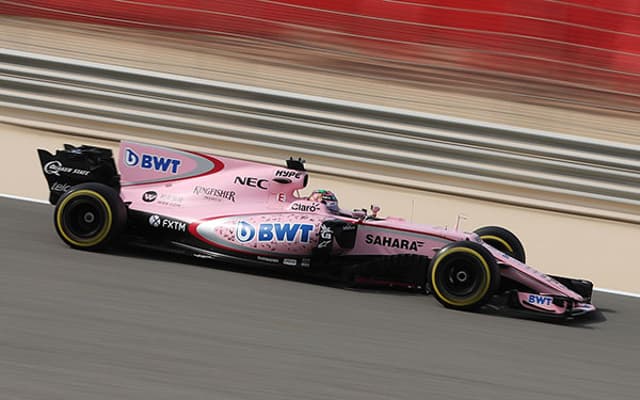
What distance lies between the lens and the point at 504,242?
702 cm

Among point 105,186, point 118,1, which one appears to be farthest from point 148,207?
point 118,1

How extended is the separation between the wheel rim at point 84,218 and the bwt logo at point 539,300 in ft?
9.83

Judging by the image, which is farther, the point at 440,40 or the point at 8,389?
the point at 440,40

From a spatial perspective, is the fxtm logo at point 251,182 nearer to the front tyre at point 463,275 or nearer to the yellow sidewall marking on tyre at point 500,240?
the front tyre at point 463,275

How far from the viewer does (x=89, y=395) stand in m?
3.70

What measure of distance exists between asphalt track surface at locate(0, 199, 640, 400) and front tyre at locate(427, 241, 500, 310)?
0.37 ft

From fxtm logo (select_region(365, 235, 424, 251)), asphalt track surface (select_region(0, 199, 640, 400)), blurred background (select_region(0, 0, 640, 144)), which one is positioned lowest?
asphalt track surface (select_region(0, 199, 640, 400))

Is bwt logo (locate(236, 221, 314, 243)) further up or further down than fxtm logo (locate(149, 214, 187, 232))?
further up

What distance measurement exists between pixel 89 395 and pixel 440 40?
628 cm

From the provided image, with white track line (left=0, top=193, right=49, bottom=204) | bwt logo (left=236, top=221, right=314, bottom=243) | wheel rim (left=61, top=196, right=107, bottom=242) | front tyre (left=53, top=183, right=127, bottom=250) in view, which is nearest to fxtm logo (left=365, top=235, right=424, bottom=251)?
bwt logo (left=236, top=221, right=314, bottom=243)

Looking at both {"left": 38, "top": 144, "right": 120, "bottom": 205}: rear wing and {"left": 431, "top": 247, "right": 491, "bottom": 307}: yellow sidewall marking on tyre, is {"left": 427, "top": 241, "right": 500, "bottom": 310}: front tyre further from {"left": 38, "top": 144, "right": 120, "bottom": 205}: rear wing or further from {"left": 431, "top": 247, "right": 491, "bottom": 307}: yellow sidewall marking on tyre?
{"left": 38, "top": 144, "right": 120, "bottom": 205}: rear wing

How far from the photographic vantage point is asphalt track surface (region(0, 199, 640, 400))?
4.03m

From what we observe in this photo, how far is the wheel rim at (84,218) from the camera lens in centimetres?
635

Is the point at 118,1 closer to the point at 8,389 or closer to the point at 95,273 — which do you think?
the point at 95,273
